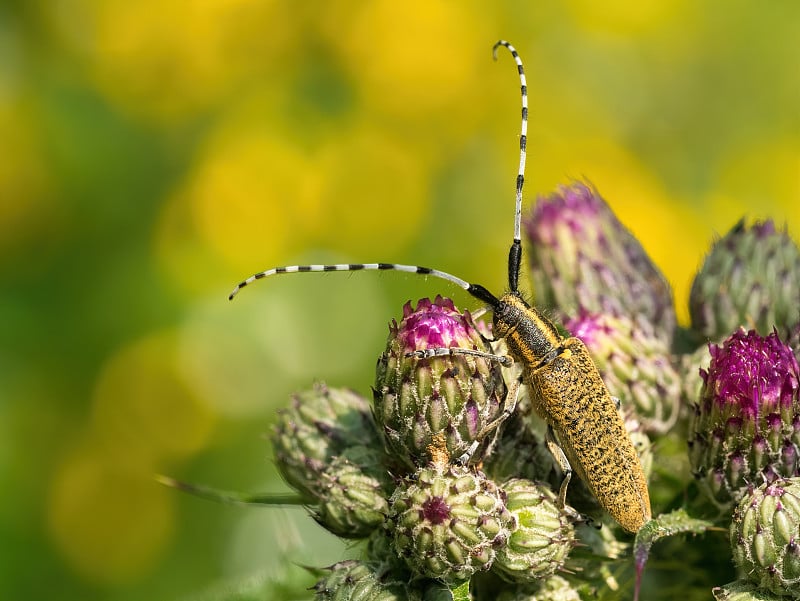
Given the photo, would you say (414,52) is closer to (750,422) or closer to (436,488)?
(750,422)

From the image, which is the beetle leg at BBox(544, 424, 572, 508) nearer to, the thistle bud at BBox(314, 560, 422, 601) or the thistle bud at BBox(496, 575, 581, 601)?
the thistle bud at BBox(496, 575, 581, 601)

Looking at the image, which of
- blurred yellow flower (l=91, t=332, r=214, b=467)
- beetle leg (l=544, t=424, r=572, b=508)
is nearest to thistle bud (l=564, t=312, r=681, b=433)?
beetle leg (l=544, t=424, r=572, b=508)

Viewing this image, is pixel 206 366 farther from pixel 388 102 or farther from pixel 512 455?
pixel 512 455

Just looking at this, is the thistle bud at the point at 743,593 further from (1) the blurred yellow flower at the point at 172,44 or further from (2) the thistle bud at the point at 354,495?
(1) the blurred yellow flower at the point at 172,44

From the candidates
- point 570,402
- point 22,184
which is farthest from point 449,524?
point 22,184

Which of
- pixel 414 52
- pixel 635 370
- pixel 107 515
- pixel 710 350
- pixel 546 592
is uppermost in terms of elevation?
pixel 414 52

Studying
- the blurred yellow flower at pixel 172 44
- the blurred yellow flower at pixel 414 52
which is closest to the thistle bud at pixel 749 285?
the blurred yellow flower at pixel 414 52
